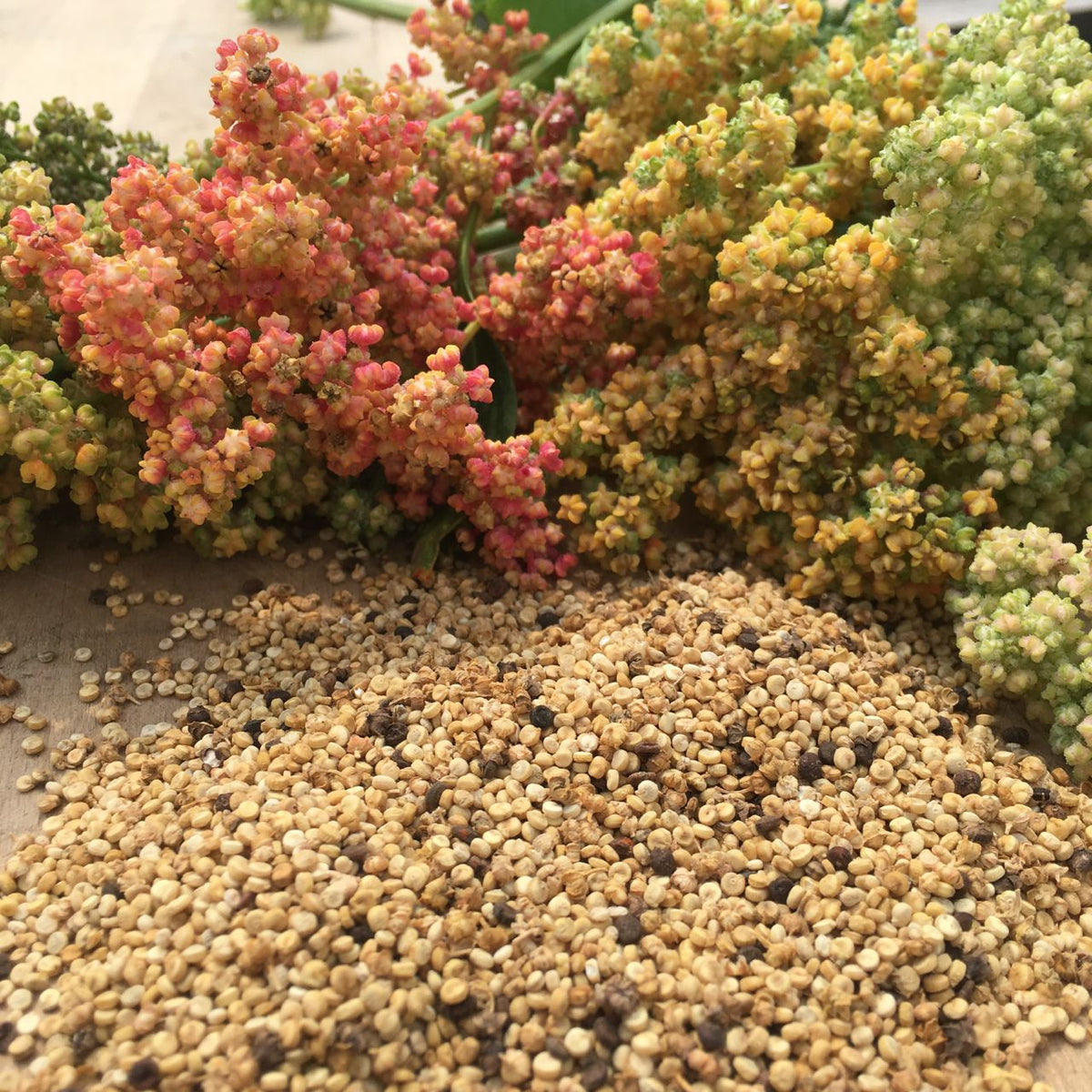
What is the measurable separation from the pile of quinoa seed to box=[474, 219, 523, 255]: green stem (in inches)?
32.7

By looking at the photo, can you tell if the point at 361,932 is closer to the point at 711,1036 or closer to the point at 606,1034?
the point at 606,1034

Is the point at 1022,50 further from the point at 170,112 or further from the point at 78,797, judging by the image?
the point at 170,112

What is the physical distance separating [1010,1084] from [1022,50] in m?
1.41

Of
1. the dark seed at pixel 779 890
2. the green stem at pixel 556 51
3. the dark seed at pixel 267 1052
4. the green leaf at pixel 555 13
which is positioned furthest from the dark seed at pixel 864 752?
the green leaf at pixel 555 13

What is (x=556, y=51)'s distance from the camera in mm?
2301

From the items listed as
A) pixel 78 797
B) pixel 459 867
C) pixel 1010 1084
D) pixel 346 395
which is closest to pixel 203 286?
pixel 346 395

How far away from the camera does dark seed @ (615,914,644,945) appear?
1323 millimetres

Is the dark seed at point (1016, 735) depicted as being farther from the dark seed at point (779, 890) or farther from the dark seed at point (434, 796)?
the dark seed at point (434, 796)

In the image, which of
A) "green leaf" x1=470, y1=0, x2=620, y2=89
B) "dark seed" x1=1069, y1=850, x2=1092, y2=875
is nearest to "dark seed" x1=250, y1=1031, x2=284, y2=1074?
"dark seed" x1=1069, y1=850, x2=1092, y2=875

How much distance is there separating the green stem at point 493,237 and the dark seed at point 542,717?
1.03 metres

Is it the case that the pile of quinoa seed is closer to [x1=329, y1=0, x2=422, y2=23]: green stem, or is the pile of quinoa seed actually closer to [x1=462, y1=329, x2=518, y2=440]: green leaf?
[x1=462, y1=329, x2=518, y2=440]: green leaf

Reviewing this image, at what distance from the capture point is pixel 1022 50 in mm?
1651

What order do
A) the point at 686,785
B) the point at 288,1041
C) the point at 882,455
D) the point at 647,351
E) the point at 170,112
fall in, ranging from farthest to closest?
the point at 170,112 → the point at 647,351 → the point at 882,455 → the point at 686,785 → the point at 288,1041

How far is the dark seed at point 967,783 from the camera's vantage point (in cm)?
151
